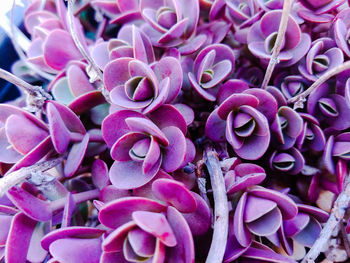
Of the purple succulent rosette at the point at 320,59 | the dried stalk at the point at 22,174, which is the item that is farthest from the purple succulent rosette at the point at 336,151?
the dried stalk at the point at 22,174

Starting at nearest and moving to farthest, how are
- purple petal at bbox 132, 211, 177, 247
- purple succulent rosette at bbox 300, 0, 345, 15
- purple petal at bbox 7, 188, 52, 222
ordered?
purple petal at bbox 132, 211, 177, 247, purple petal at bbox 7, 188, 52, 222, purple succulent rosette at bbox 300, 0, 345, 15

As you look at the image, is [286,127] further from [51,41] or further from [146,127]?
[51,41]

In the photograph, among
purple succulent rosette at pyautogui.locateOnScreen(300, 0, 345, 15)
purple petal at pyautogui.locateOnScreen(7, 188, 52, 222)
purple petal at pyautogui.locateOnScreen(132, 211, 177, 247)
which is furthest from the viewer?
purple succulent rosette at pyautogui.locateOnScreen(300, 0, 345, 15)

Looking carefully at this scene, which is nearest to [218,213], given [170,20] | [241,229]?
[241,229]

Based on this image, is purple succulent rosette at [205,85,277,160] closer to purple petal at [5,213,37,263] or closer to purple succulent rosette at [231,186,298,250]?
purple succulent rosette at [231,186,298,250]

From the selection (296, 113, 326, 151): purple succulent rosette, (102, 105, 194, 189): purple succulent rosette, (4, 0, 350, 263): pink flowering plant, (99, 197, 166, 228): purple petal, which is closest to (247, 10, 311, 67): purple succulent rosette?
(4, 0, 350, 263): pink flowering plant

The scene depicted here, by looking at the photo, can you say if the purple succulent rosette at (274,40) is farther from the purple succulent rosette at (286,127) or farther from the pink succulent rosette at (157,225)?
the pink succulent rosette at (157,225)
